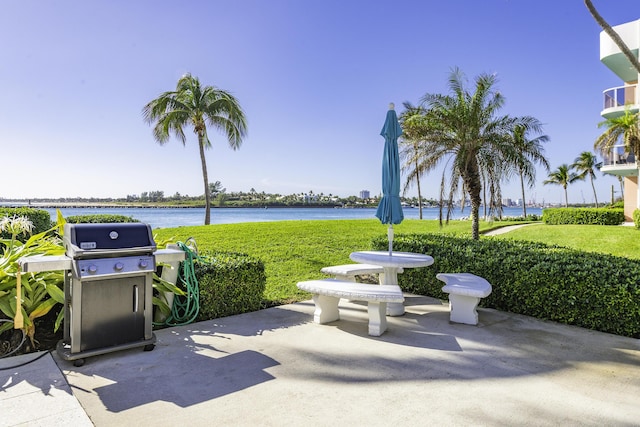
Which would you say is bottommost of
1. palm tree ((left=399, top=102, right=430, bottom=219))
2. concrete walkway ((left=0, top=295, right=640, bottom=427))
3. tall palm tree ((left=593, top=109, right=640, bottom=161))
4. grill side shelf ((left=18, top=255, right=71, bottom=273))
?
concrete walkway ((left=0, top=295, right=640, bottom=427))

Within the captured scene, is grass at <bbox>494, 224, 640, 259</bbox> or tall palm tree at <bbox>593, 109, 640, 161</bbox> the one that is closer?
grass at <bbox>494, 224, 640, 259</bbox>

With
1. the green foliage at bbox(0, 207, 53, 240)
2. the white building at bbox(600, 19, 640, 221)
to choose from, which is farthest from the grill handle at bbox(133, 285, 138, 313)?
the white building at bbox(600, 19, 640, 221)

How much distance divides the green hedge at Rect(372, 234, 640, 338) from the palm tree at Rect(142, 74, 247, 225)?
14994mm

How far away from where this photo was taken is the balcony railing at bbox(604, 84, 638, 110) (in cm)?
1933

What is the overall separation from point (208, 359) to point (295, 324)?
131 cm

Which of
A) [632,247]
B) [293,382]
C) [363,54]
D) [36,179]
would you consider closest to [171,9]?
[363,54]

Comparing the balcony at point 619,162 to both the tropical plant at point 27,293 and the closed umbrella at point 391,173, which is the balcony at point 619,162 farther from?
the tropical plant at point 27,293

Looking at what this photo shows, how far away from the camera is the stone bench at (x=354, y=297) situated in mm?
3953

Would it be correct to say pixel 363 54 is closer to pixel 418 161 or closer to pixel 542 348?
pixel 418 161

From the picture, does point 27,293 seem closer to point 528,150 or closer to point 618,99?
point 528,150

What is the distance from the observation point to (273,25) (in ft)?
34.2

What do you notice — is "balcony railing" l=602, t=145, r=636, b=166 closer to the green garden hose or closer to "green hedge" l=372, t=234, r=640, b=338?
"green hedge" l=372, t=234, r=640, b=338

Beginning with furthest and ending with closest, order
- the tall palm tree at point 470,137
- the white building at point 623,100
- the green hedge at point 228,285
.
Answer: the white building at point 623,100, the tall palm tree at point 470,137, the green hedge at point 228,285

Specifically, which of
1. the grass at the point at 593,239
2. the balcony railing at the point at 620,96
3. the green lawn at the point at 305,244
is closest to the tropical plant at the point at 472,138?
the green lawn at the point at 305,244
